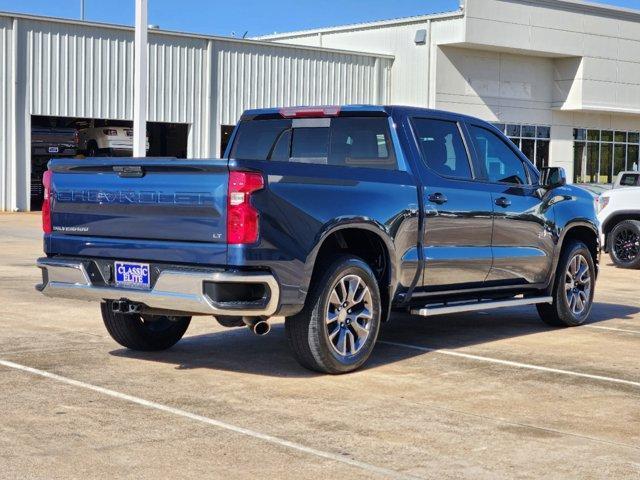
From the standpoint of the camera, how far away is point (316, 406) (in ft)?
22.6

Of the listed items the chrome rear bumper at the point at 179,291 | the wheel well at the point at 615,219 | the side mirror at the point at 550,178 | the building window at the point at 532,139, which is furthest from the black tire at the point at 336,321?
the building window at the point at 532,139

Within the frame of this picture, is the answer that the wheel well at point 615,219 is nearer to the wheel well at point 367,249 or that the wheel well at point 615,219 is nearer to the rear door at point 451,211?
the rear door at point 451,211

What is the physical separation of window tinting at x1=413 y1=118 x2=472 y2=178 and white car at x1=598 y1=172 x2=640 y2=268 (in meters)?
9.44

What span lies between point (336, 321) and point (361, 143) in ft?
5.47

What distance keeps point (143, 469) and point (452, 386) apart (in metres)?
2.82

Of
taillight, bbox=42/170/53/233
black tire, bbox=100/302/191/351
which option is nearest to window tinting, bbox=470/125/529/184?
black tire, bbox=100/302/191/351

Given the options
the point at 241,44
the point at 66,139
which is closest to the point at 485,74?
the point at 241,44

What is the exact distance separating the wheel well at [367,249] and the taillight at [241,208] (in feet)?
3.23

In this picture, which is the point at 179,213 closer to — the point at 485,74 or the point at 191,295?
the point at 191,295

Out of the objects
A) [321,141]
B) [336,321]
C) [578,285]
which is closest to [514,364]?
[336,321]

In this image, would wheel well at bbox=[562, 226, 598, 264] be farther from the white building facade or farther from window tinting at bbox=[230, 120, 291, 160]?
the white building facade

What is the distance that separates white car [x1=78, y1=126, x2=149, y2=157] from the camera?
3450 centimetres

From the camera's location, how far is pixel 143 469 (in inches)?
212

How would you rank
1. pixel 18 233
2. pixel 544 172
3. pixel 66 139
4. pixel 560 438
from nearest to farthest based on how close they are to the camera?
pixel 560 438 → pixel 544 172 → pixel 18 233 → pixel 66 139
